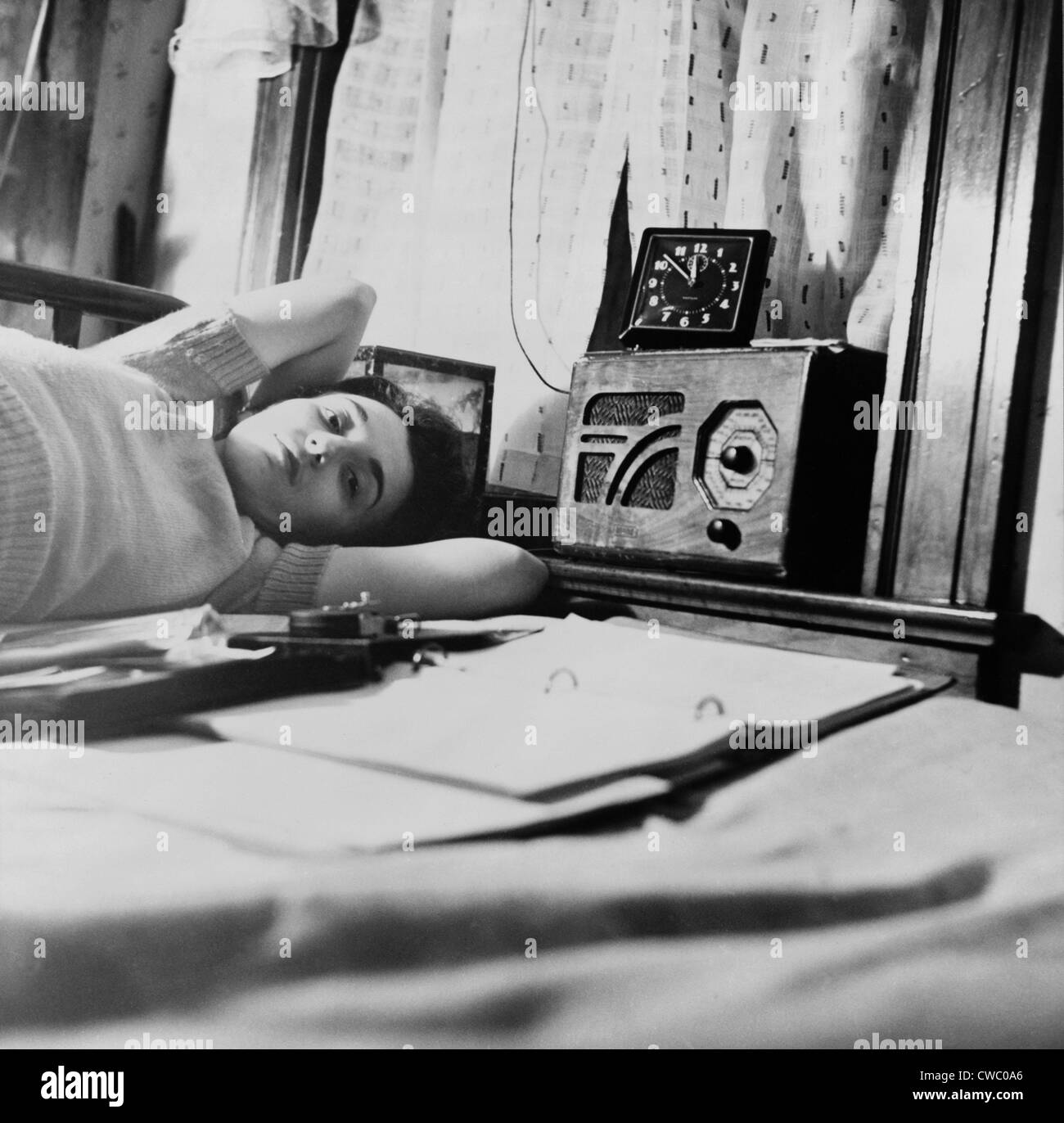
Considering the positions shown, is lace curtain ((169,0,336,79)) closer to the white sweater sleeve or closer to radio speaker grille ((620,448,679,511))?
the white sweater sleeve

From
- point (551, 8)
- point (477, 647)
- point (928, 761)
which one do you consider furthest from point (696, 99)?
point (928, 761)

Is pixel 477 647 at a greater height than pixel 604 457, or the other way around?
pixel 604 457

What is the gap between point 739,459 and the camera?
0.93m

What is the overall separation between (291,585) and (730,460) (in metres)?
0.42

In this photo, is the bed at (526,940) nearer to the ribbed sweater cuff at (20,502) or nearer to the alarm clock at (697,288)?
the ribbed sweater cuff at (20,502)

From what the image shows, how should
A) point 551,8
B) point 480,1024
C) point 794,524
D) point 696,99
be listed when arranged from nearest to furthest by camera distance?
point 480,1024, point 794,524, point 696,99, point 551,8

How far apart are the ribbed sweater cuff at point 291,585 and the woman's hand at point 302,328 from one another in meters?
0.27

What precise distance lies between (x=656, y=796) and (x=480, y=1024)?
0.60ft

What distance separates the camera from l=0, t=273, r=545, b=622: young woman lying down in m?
0.81

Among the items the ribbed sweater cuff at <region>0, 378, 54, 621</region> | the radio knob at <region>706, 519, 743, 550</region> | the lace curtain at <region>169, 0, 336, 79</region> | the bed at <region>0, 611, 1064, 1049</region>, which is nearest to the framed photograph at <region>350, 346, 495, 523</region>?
the radio knob at <region>706, 519, 743, 550</region>

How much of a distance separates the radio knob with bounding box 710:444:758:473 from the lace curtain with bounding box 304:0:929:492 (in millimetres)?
237

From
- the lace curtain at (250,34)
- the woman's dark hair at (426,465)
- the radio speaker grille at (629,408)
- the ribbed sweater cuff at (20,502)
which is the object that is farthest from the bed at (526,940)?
the lace curtain at (250,34)
